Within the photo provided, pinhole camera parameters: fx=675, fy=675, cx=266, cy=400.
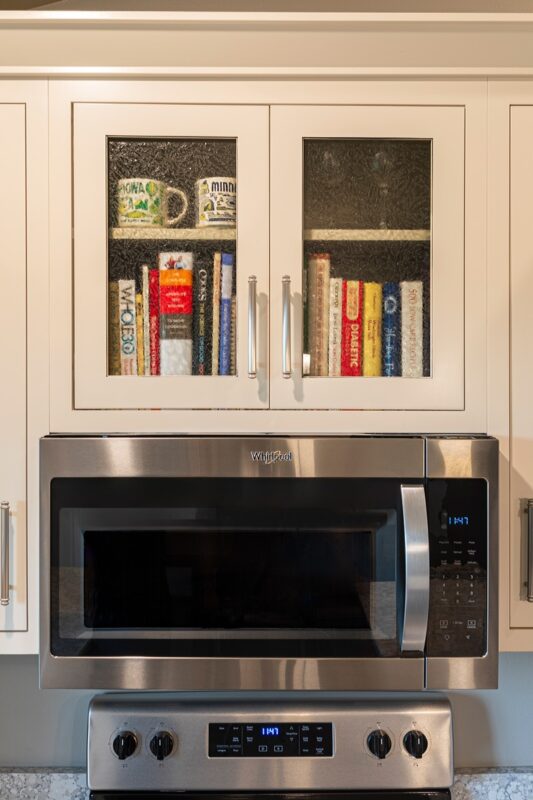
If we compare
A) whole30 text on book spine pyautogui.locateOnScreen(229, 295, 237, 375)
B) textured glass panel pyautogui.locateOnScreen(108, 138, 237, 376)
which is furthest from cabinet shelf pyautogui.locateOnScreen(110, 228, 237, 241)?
whole30 text on book spine pyautogui.locateOnScreen(229, 295, 237, 375)

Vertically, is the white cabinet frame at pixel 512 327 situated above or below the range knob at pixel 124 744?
above

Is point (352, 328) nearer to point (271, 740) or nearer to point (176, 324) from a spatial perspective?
point (176, 324)

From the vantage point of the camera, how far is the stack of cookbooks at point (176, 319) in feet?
3.72

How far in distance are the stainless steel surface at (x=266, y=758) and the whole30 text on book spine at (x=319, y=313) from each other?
70 centimetres

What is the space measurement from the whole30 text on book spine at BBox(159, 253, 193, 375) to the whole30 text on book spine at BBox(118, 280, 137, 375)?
49 millimetres

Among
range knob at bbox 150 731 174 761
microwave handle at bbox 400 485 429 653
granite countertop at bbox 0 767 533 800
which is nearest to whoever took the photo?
microwave handle at bbox 400 485 429 653

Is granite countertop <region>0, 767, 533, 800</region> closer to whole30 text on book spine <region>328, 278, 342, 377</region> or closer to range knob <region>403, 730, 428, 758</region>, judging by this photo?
range knob <region>403, 730, 428, 758</region>

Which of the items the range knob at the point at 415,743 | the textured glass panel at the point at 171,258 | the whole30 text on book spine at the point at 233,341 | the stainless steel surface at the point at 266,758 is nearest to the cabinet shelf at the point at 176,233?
the textured glass panel at the point at 171,258

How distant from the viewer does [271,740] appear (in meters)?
1.32

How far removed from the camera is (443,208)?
3.68 feet

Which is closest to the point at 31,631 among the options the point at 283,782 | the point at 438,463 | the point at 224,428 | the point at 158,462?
the point at 158,462

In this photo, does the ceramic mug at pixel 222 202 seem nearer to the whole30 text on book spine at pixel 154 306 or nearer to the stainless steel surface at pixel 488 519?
the whole30 text on book spine at pixel 154 306

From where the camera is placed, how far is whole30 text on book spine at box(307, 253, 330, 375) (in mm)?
1138

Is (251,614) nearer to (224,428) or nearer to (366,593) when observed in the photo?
(366,593)
